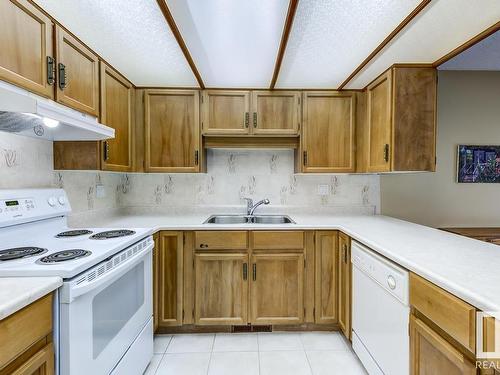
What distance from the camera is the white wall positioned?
258 cm

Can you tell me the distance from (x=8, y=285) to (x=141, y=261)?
0.78 metres

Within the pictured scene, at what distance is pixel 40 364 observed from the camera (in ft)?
2.81

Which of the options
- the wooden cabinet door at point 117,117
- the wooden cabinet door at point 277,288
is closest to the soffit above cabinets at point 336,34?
the wooden cabinet door at point 117,117

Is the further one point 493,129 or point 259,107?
point 493,129

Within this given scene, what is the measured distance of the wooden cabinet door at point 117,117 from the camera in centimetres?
185

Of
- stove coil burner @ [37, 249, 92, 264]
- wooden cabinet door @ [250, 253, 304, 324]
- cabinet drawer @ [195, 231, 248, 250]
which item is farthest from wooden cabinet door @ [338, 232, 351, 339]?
stove coil burner @ [37, 249, 92, 264]

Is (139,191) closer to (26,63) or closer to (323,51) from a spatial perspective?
(26,63)

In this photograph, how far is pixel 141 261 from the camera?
1.62 metres

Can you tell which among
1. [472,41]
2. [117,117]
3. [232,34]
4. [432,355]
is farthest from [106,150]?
[472,41]

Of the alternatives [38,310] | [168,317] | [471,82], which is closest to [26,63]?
[38,310]

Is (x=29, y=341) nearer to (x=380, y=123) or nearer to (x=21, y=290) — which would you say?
(x=21, y=290)

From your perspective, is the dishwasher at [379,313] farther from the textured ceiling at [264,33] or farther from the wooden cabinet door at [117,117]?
the wooden cabinet door at [117,117]

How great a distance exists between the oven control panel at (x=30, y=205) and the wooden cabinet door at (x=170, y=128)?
0.80 m

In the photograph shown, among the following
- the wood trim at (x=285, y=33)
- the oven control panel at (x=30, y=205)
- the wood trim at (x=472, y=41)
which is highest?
the wood trim at (x=285, y=33)
